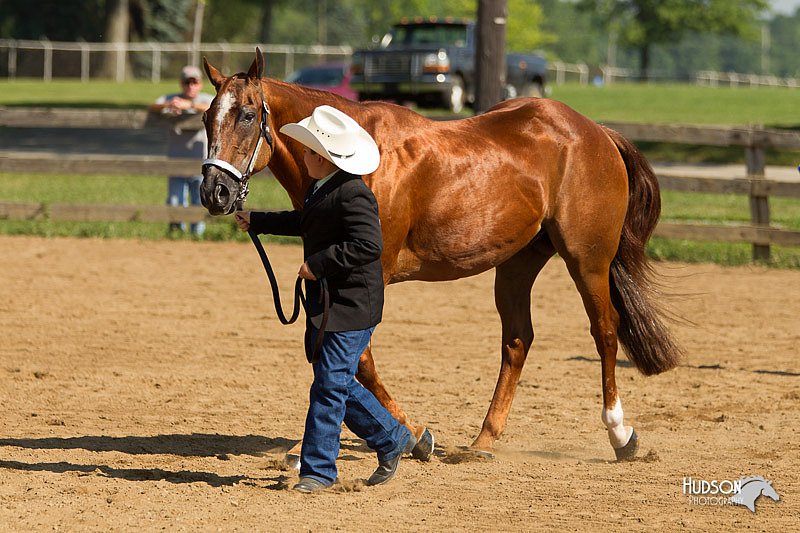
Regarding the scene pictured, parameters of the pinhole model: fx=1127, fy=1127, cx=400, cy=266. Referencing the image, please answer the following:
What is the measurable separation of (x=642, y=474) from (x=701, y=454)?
1.73ft

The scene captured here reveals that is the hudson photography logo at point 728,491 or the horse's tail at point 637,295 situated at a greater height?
the horse's tail at point 637,295

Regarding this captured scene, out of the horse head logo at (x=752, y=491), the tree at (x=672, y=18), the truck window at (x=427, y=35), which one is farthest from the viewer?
the tree at (x=672, y=18)

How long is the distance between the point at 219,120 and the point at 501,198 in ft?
5.05

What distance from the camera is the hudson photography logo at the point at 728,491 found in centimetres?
487

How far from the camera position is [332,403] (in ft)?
16.2

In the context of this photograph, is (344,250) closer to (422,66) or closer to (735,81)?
(422,66)

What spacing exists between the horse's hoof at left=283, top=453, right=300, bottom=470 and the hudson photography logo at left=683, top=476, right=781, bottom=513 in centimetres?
182

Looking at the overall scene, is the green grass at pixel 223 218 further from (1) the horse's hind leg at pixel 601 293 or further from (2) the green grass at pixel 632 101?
(2) the green grass at pixel 632 101

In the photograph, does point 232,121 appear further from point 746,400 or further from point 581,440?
point 746,400

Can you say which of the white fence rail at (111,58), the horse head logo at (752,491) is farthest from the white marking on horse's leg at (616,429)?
the white fence rail at (111,58)

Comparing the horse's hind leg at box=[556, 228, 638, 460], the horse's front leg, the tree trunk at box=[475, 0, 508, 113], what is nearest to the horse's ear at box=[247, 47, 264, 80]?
the horse's front leg

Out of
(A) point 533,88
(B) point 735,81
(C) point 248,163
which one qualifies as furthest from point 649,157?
(B) point 735,81

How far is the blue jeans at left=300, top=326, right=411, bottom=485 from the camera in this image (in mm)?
4914

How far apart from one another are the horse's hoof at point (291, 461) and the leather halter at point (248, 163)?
1.25 meters
